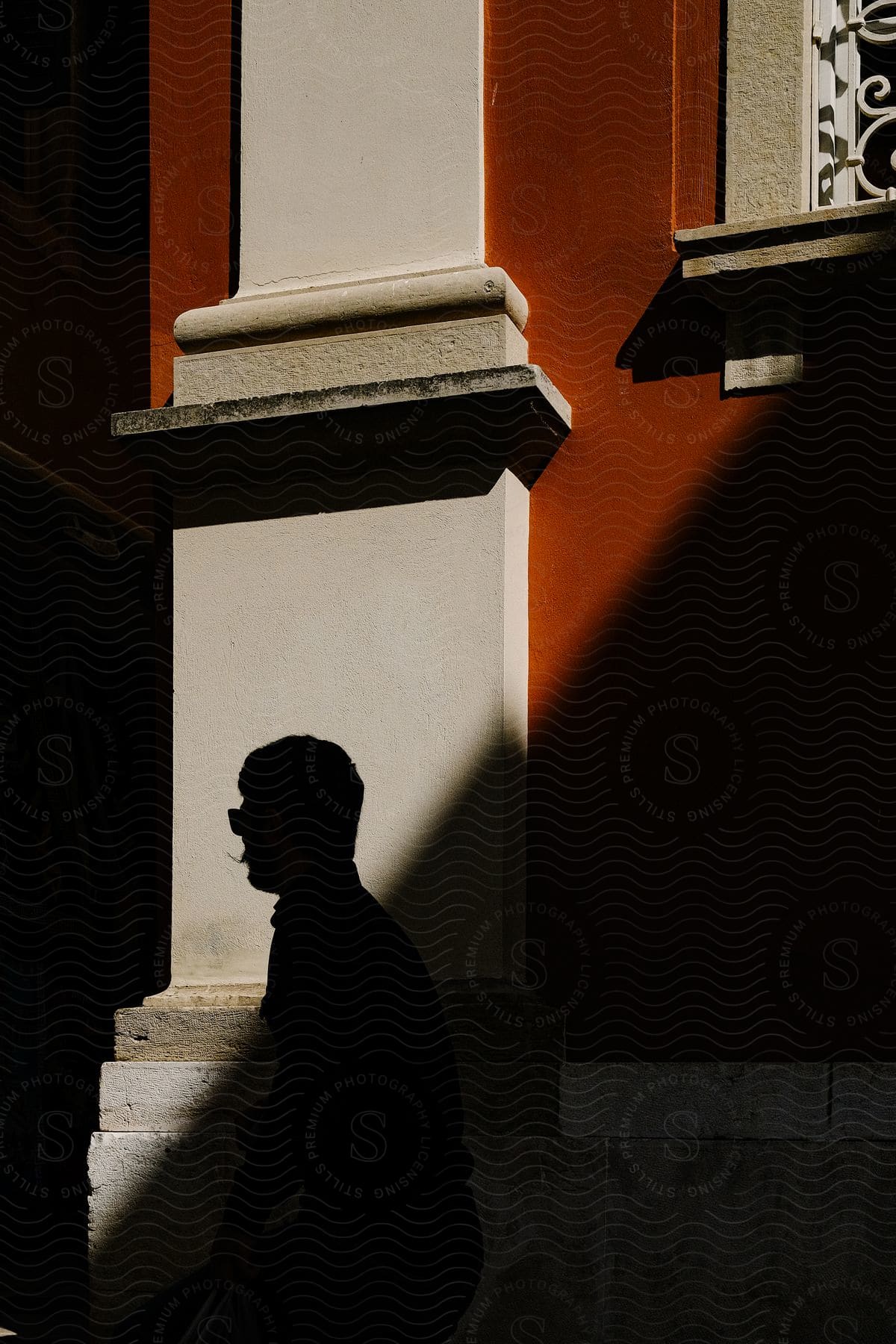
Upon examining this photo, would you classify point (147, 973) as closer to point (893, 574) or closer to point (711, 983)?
point (711, 983)

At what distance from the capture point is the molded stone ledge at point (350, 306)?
20.8 feet

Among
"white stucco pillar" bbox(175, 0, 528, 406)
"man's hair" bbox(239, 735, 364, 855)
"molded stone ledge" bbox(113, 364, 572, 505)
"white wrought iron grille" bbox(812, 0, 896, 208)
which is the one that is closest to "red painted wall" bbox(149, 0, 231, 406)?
"white stucco pillar" bbox(175, 0, 528, 406)

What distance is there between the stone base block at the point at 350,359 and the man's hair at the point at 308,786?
1380 mm

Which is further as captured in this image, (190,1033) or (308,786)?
(308,786)

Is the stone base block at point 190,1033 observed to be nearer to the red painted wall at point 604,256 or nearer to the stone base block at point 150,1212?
the stone base block at point 150,1212

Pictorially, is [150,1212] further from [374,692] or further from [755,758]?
[755,758]

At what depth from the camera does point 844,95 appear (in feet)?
20.7

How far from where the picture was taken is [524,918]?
6129mm

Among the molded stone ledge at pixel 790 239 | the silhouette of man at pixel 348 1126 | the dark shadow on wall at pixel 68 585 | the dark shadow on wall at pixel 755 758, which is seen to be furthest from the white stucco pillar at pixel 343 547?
the dark shadow on wall at pixel 68 585

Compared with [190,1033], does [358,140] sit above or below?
above

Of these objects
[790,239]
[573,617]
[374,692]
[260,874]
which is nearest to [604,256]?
[790,239]

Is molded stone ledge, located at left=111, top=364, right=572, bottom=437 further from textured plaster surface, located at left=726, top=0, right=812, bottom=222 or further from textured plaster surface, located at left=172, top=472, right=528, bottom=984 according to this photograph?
textured plaster surface, located at left=726, top=0, right=812, bottom=222

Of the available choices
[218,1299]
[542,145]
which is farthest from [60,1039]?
[542,145]

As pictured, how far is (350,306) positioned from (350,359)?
20 centimetres
